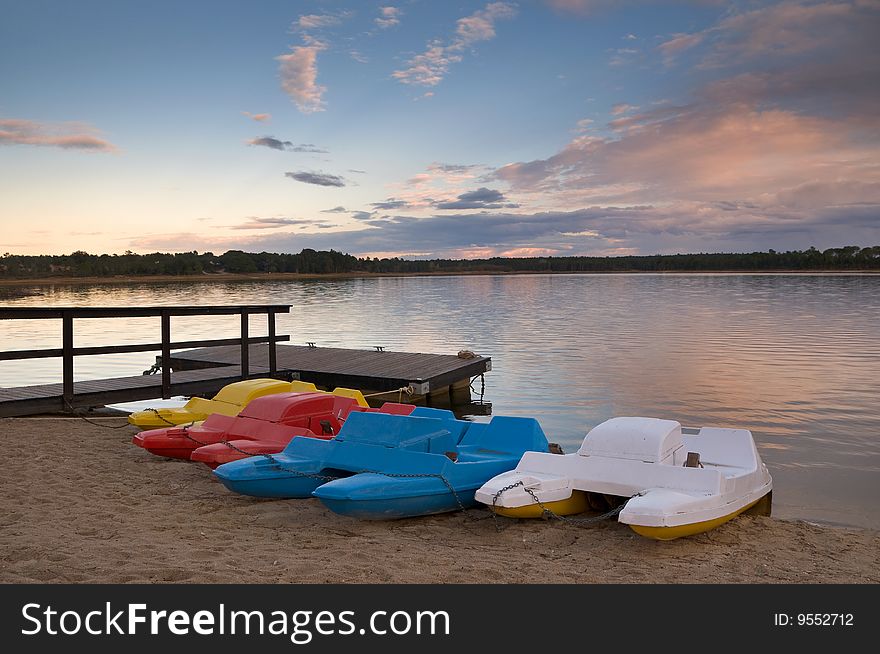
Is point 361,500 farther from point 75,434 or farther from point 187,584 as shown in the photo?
point 75,434

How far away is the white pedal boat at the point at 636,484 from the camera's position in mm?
5312

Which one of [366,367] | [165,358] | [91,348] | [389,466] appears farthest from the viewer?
[366,367]

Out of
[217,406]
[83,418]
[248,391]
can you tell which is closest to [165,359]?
[83,418]

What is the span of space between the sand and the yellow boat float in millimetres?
1515

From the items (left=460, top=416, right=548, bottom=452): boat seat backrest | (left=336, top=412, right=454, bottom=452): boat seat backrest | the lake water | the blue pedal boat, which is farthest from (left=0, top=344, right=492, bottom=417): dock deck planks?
(left=460, top=416, right=548, bottom=452): boat seat backrest

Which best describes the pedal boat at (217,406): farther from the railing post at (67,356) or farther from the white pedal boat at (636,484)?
the white pedal boat at (636,484)

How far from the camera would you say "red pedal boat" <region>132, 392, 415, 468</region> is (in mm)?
7492

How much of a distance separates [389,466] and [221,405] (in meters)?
3.31

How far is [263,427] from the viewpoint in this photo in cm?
759

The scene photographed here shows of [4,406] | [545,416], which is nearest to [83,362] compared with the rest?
[4,406]

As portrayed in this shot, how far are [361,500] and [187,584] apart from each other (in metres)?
1.87

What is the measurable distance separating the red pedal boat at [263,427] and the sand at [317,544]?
625mm

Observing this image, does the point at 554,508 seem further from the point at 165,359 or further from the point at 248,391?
the point at 165,359

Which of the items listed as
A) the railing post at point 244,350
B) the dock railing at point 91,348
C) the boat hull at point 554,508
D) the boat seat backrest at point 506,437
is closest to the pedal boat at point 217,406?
the dock railing at point 91,348
